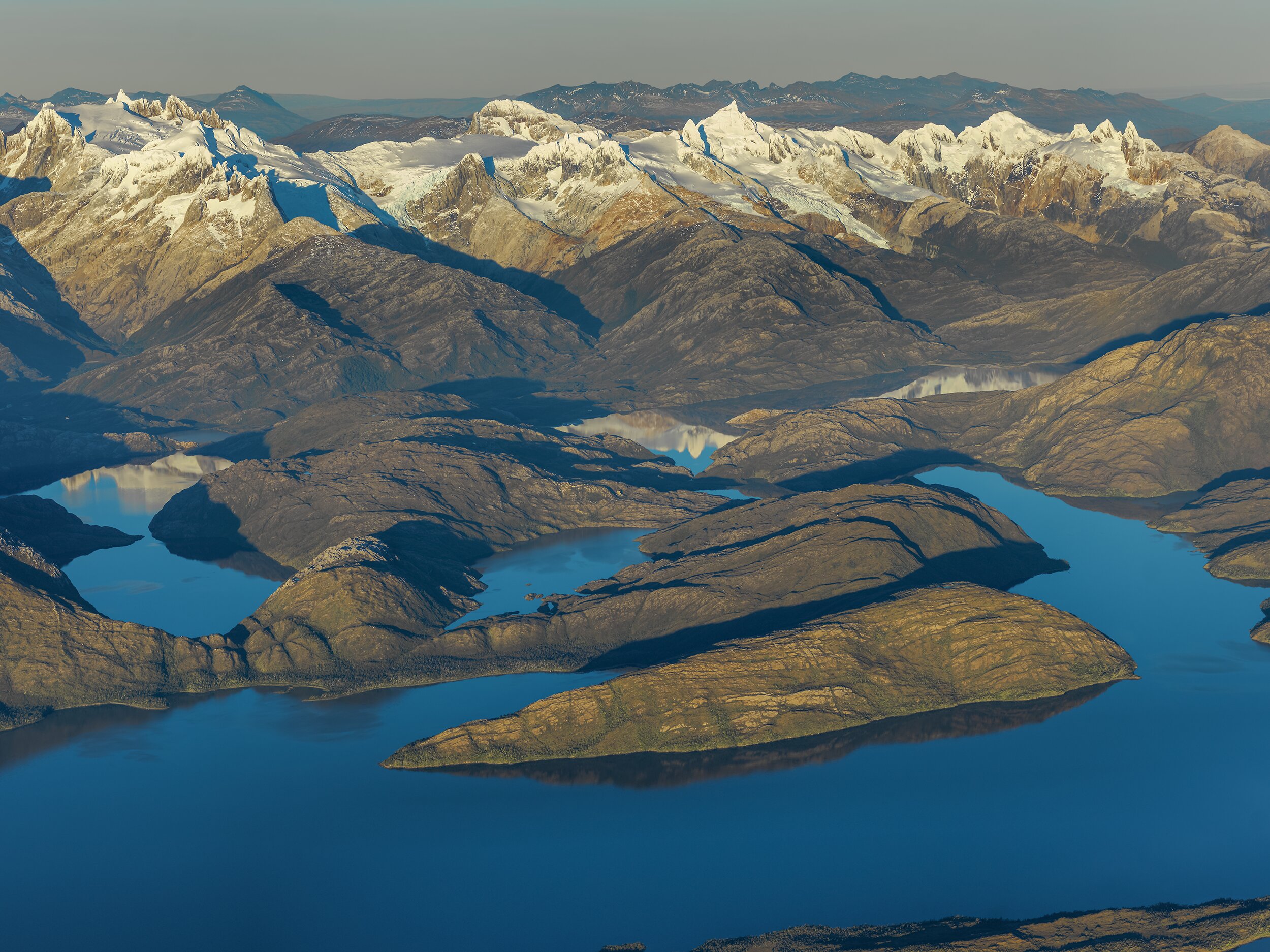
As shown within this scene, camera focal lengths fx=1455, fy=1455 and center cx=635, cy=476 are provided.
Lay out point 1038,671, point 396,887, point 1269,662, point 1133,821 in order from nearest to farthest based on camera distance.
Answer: point 396,887 → point 1133,821 → point 1038,671 → point 1269,662

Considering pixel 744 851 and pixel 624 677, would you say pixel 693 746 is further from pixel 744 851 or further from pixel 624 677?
pixel 744 851

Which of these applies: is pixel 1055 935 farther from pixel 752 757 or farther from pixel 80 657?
pixel 80 657

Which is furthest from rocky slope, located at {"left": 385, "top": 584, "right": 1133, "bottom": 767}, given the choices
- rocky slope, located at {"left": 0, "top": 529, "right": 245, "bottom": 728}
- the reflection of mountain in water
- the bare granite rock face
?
rocky slope, located at {"left": 0, "top": 529, "right": 245, "bottom": 728}

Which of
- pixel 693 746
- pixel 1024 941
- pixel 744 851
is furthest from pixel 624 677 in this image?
pixel 1024 941

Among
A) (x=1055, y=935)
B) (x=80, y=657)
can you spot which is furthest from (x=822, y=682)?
(x=80, y=657)

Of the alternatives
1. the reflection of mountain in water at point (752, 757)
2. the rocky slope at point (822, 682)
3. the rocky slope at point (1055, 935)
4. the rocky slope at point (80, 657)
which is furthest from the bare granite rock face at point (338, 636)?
the rocky slope at point (1055, 935)
